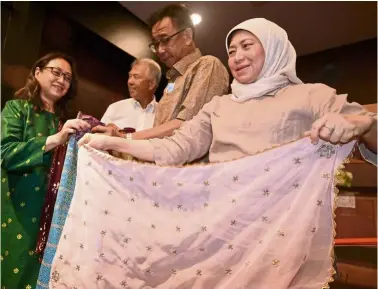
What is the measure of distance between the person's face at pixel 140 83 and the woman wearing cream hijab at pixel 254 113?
0.95 meters

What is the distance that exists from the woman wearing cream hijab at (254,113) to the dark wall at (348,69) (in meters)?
2.73

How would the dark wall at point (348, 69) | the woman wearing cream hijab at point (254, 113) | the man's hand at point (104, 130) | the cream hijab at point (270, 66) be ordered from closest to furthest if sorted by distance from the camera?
1. the woman wearing cream hijab at point (254, 113)
2. the cream hijab at point (270, 66)
3. the man's hand at point (104, 130)
4. the dark wall at point (348, 69)

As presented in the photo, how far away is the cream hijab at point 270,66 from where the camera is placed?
3.56 feet

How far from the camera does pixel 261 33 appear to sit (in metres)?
1.13

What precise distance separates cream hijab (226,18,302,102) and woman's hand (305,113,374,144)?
28cm

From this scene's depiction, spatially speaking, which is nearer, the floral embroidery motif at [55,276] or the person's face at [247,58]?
the floral embroidery motif at [55,276]

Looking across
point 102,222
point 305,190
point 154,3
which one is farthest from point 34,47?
point 305,190

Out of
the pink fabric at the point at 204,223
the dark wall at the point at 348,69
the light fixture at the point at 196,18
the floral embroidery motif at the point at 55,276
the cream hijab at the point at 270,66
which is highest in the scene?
the light fixture at the point at 196,18

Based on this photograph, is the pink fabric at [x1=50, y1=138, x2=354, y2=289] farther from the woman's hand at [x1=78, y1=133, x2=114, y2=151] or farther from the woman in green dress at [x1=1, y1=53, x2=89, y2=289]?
the woman in green dress at [x1=1, y1=53, x2=89, y2=289]

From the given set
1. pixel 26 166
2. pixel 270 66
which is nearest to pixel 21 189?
pixel 26 166

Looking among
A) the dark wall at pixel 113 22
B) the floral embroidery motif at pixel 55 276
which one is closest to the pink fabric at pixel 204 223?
the floral embroidery motif at pixel 55 276

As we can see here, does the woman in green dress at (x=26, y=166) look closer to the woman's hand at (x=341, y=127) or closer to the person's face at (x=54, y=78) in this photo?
the person's face at (x=54, y=78)

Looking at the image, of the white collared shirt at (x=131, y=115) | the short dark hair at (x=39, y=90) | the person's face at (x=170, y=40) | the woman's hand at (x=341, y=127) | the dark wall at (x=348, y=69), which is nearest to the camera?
the woman's hand at (x=341, y=127)

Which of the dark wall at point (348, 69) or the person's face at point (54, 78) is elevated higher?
the dark wall at point (348, 69)
